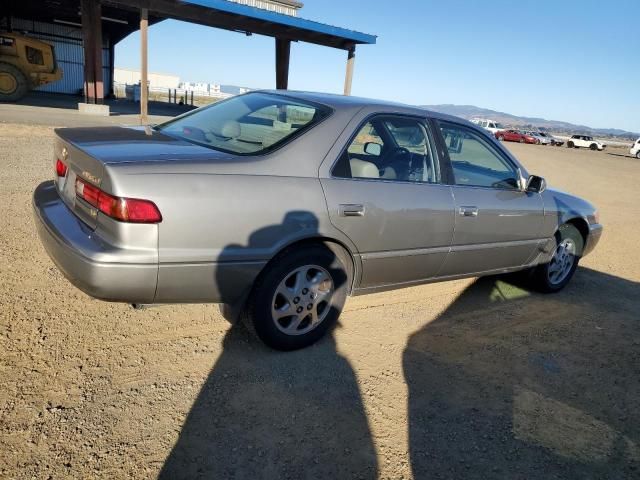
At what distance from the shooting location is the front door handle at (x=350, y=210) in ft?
→ 9.69

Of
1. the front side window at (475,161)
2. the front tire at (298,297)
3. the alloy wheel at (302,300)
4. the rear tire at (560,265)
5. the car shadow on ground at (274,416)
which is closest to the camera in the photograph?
the car shadow on ground at (274,416)

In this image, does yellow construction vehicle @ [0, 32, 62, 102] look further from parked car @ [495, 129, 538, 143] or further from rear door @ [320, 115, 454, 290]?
parked car @ [495, 129, 538, 143]

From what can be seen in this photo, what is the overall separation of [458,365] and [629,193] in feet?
42.4

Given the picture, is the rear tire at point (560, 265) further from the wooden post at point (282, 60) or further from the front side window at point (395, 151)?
the wooden post at point (282, 60)

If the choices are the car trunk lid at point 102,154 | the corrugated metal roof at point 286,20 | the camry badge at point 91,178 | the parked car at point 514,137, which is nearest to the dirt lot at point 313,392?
the car trunk lid at point 102,154

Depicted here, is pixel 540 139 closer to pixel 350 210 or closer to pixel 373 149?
pixel 373 149

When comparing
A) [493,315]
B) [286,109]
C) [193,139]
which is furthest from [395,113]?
[493,315]

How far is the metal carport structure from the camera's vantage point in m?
16.1

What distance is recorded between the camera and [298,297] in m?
3.03

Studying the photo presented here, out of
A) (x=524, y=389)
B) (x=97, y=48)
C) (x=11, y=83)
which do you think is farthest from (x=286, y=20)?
(x=524, y=389)

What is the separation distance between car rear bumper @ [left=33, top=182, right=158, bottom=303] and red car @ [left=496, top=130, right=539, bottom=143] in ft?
151

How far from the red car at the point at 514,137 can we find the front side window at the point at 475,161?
4343 centimetres

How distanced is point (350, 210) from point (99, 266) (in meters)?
1.45

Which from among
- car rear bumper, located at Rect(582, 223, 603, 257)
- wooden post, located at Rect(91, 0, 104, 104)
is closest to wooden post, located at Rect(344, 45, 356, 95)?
wooden post, located at Rect(91, 0, 104, 104)
